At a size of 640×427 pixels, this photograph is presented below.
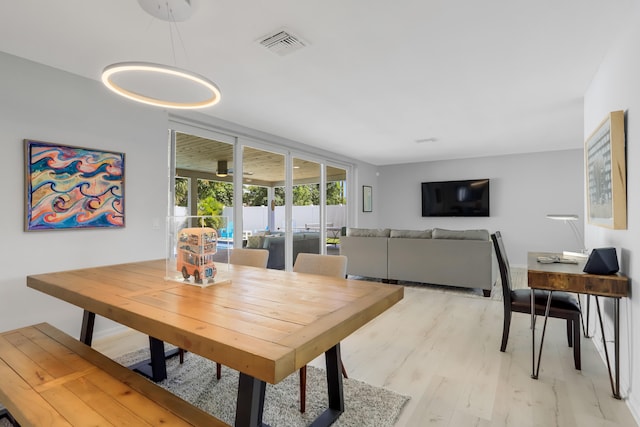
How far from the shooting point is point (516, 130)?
15.9ft

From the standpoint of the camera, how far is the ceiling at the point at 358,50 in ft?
6.41

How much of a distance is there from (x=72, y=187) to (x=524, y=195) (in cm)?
740

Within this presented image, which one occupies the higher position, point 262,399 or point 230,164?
point 230,164

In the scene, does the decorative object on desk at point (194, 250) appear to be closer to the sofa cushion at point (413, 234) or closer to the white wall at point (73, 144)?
the white wall at point (73, 144)

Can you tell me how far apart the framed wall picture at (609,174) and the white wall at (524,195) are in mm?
4401

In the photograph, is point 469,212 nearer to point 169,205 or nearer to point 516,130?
point 516,130

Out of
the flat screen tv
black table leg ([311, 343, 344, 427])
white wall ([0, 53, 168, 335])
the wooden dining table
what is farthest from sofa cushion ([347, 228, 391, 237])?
black table leg ([311, 343, 344, 427])

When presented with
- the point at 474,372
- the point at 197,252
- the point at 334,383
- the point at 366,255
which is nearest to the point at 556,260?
the point at 474,372

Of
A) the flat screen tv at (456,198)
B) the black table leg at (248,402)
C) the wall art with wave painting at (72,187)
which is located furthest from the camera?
the flat screen tv at (456,198)

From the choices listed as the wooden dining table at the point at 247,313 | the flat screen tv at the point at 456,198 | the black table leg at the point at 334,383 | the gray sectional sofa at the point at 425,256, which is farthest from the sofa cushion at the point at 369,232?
the black table leg at the point at 334,383

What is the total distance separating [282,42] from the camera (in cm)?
229

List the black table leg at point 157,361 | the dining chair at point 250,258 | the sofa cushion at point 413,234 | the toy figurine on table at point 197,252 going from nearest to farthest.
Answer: the toy figurine on table at point 197,252 → the black table leg at point 157,361 → the dining chair at point 250,258 → the sofa cushion at point 413,234

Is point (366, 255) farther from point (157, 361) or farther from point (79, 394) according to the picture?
point (79, 394)

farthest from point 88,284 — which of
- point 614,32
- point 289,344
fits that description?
point 614,32
